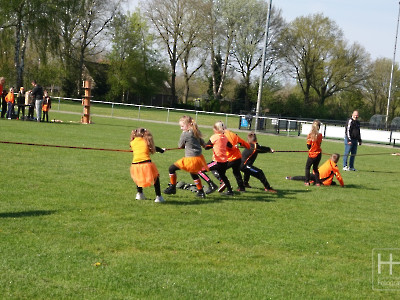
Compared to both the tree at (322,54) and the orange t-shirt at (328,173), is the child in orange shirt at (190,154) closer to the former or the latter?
the orange t-shirt at (328,173)

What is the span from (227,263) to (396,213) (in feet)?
17.7

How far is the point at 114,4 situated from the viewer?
209 ft

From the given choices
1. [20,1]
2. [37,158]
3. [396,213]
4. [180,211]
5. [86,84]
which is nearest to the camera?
[180,211]

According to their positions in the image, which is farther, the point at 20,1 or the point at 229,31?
the point at 229,31

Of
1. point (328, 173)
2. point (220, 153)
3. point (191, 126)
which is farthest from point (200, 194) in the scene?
point (328, 173)

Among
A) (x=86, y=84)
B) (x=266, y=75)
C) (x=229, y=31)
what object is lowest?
(x=86, y=84)

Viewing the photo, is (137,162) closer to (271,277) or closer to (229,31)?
(271,277)

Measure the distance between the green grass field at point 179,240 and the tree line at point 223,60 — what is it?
49.6 metres

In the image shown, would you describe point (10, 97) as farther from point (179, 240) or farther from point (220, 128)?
point (179, 240)

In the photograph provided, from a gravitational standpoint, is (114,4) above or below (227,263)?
above

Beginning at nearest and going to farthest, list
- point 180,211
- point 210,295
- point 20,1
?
point 210,295 < point 180,211 < point 20,1

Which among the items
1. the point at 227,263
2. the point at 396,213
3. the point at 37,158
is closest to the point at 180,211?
the point at 227,263

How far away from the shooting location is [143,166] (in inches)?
365

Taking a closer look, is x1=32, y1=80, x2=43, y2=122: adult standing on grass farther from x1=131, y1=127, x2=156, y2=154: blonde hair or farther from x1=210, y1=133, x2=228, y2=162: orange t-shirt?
x1=131, y1=127, x2=156, y2=154: blonde hair
